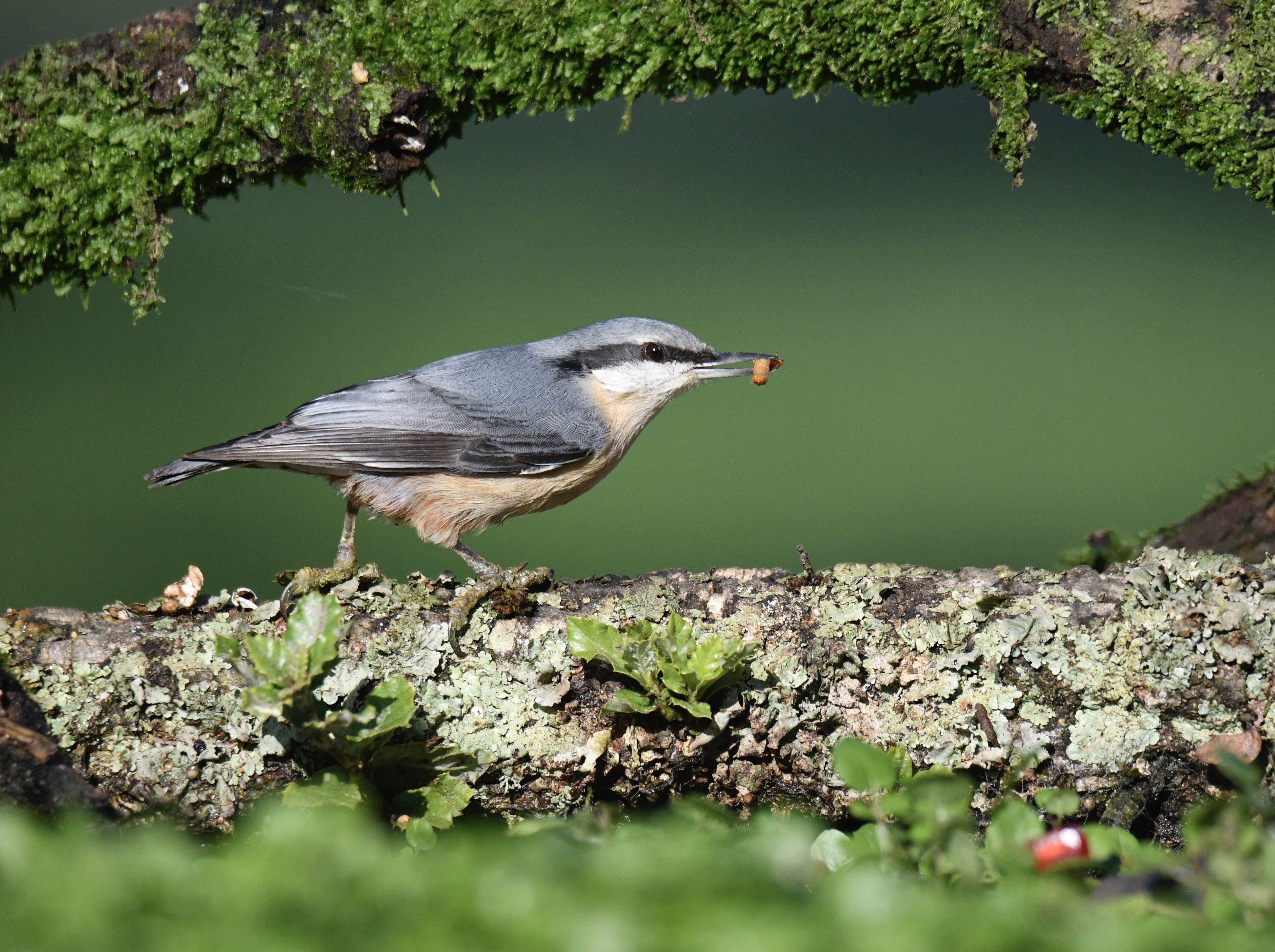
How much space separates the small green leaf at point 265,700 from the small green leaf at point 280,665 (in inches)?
0.4

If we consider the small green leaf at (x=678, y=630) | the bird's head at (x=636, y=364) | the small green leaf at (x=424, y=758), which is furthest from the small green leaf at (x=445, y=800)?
the bird's head at (x=636, y=364)

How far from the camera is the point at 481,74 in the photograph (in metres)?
1.78

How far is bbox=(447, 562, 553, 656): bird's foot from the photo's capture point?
1.54m

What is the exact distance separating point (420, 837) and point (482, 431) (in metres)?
1.17

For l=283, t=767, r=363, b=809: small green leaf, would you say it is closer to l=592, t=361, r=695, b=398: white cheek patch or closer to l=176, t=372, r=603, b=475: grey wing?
l=176, t=372, r=603, b=475: grey wing

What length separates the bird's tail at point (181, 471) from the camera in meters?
2.17

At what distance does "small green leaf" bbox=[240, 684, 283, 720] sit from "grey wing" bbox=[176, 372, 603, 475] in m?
1.06

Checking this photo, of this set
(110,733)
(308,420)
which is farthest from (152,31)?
(110,733)

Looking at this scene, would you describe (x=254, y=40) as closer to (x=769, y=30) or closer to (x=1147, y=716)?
(x=769, y=30)

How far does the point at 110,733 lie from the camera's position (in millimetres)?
1426

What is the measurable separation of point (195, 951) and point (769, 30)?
1.67 m

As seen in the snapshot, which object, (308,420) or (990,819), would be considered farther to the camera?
(308,420)

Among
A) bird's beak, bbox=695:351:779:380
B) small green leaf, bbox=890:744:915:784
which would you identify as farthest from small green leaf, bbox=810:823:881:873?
bird's beak, bbox=695:351:779:380

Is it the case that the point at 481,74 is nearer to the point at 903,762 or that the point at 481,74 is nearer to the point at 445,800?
the point at 445,800
